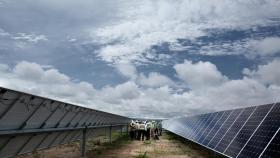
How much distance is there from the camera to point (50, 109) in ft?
42.5

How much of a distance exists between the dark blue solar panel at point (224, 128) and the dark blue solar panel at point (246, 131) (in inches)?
77.2

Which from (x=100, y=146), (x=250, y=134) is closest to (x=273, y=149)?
(x=250, y=134)

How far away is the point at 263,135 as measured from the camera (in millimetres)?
13023

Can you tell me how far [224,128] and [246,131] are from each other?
3.83 meters

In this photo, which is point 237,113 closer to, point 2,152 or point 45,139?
point 45,139

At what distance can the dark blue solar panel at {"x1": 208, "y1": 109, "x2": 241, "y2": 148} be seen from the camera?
57.9 feet

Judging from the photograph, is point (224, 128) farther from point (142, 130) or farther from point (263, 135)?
point (142, 130)

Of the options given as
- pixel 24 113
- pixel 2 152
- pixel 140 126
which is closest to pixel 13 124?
pixel 24 113

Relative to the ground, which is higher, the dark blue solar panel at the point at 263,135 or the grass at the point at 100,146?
the dark blue solar panel at the point at 263,135

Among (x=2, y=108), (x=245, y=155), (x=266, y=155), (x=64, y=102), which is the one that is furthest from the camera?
(x=64, y=102)

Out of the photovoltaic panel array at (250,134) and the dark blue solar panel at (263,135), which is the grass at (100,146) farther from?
the dark blue solar panel at (263,135)

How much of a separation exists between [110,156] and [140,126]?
1682 centimetres

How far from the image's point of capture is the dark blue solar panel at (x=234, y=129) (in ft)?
51.9

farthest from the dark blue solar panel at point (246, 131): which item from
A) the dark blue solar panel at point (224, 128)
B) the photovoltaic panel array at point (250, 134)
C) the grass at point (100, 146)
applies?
the grass at point (100, 146)
